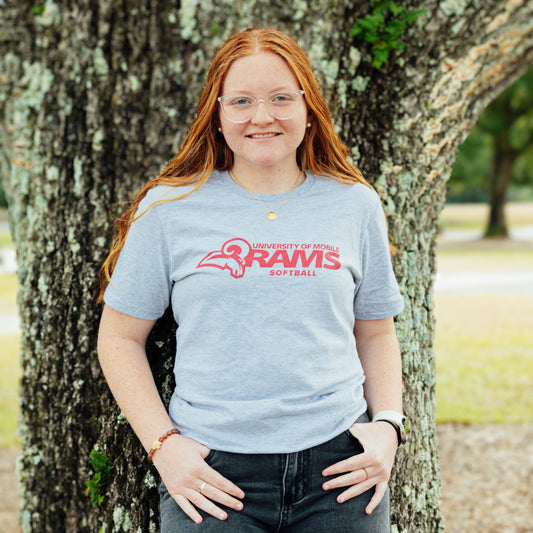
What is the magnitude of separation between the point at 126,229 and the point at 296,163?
584 millimetres

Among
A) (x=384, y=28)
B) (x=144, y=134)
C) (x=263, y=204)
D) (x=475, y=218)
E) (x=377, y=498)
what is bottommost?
(x=475, y=218)

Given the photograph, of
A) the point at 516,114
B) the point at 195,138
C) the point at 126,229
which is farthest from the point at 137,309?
the point at 516,114

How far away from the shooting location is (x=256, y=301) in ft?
5.74

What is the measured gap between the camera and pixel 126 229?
2.06m

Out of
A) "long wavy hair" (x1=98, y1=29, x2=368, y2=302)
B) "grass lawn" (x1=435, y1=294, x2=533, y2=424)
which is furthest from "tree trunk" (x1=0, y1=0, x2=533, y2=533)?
"grass lawn" (x1=435, y1=294, x2=533, y2=424)

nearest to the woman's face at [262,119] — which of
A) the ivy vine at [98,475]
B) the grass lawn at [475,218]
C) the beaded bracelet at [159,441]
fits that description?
the beaded bracelet at [159,441]

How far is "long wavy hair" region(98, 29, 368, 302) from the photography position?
74.7 inches

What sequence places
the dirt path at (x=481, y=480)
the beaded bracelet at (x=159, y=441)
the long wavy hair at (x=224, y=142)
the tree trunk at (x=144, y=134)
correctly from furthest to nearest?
the dirt path at (x=481, y=480)
the tree trunk at (x=144, y=134)
the long wavy hair at (x=224, y=142)
the beaded bracelet at (x=159, y=441)

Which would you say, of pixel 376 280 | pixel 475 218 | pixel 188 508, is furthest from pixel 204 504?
pixel 475 218

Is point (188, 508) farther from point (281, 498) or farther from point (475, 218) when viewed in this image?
point (475, 218)

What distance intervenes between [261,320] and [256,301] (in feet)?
0.17

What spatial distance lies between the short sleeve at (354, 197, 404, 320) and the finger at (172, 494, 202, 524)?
75 centimetres

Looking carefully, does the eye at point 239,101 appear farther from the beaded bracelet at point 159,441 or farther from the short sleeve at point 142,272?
the beaded bracelet at point 159,441

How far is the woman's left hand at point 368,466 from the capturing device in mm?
1749
